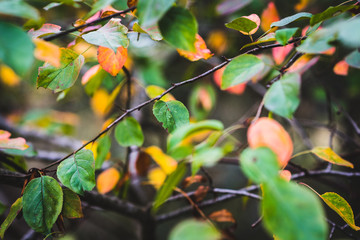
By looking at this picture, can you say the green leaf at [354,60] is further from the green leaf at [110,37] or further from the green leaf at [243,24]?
the green leaf at [110,37]

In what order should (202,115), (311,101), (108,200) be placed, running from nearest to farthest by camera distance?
(108,200) → (202,115) → (311,101)

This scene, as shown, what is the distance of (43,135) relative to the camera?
1166 mm

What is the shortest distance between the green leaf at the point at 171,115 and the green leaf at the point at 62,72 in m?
0.14

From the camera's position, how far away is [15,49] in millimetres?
219

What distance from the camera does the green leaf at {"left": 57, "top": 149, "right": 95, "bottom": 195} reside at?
347mm

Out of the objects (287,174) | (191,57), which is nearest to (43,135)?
(191,57)

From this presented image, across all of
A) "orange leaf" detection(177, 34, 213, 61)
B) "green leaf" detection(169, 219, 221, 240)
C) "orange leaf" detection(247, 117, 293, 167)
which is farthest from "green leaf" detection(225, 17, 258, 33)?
"green leaf" detection(169, 219, 221, 240)

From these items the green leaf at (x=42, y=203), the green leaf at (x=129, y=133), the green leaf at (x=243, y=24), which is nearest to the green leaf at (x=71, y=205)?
the green leaf at (x=42, y=203)

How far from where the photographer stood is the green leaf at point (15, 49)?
0.70ft

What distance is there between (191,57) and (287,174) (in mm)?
244

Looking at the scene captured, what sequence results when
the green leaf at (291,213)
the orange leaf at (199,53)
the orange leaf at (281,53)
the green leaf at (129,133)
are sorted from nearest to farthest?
the green leaf at (291,213) < the orange leaf at (199,53) < the green leaf at (129,133) < the orange leaf at (281,53)

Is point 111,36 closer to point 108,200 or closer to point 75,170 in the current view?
point 75,170

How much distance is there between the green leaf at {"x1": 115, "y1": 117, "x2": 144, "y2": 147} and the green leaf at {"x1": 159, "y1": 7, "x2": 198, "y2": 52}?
28 centimetres

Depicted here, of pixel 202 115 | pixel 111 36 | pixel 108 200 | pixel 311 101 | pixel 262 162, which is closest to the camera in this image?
pixel 262 162
